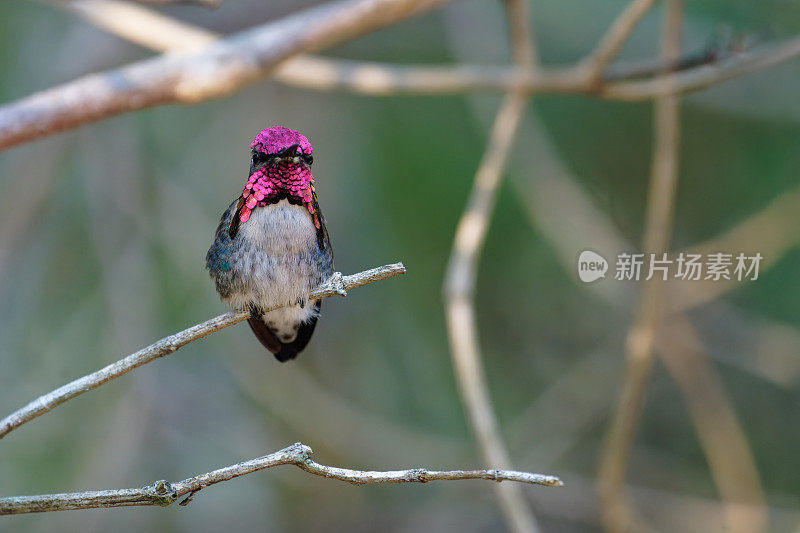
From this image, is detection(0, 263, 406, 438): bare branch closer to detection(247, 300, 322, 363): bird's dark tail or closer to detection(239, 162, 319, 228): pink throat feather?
detection(239, 162, 319, 228): pink throat feather

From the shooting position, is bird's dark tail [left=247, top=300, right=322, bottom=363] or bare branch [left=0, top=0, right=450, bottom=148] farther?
bare branch [left=0, top=0, right=450, bottom=148]

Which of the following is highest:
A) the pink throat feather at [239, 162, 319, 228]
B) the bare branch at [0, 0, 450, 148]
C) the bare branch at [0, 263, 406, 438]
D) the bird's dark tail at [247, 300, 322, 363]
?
the bare branch at [0, 0, 450, 148]

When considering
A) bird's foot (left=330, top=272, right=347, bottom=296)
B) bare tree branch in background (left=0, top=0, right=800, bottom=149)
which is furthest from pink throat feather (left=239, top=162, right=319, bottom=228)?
bare tree branch in background (left=0, top=0, right=800, bottom=149)

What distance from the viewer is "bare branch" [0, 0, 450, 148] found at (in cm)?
165

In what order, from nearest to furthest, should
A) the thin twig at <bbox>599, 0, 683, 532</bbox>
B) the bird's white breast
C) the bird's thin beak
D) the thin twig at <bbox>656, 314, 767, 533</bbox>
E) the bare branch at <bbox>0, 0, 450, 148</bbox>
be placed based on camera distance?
1. the bird's thin beak
2. the bird's white breast
3. the bare branch at <bbox>0, 0, 450, 148</bbox>
4. the thin twig at <bbox>599, 0, 683, 532</bbox>
5. the thin twig at <bbox>656, 314, 767, 533</bbox>

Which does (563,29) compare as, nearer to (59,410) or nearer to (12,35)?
(12,35)

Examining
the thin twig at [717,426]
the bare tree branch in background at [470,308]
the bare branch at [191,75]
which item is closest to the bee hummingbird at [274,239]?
the bare branch at [191,75]

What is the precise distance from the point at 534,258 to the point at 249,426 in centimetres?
189

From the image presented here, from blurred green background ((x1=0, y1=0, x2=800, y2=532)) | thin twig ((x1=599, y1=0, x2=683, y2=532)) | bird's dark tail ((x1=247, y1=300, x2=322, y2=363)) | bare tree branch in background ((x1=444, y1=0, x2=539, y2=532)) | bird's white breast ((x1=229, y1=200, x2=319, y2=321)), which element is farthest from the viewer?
blurred green background ((x1=0, y1=0, x2=800, y2=532))

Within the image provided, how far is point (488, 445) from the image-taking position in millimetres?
2387

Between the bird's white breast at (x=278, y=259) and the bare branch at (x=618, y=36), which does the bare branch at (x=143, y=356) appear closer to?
the bird's white breast at (x=278, y=259)

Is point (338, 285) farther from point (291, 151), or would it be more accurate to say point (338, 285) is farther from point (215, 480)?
point (215, 480)

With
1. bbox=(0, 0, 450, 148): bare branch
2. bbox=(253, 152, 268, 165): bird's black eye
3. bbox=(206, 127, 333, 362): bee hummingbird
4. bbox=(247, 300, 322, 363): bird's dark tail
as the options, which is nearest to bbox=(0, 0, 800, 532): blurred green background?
bbox=(0, 0, 450, 148): bare branch

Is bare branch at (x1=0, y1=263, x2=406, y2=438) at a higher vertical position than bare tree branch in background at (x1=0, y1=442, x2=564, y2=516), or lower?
Answer: higher
